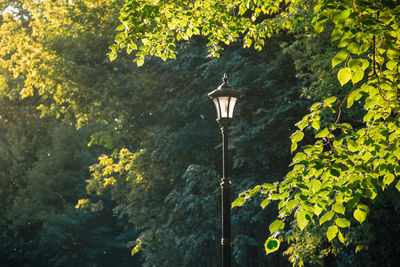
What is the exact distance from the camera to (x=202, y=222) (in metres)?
14.8

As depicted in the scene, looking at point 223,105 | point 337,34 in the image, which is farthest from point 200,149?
point 337,34

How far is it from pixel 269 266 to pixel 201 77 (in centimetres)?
779

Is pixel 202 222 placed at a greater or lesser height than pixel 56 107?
lesser

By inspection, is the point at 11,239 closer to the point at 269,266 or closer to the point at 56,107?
the point at 56,107

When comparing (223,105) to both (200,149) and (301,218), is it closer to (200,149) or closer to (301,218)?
(301,218)

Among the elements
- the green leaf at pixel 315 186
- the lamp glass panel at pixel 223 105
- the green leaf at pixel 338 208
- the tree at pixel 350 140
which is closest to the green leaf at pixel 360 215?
the tree at pixel 350 140

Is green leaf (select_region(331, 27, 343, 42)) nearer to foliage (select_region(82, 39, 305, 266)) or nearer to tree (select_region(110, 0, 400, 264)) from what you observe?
tree (select_region(110, 0, 400, 264))

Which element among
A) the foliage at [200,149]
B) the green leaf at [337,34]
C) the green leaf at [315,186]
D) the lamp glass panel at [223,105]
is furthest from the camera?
the foliage at [200,149]

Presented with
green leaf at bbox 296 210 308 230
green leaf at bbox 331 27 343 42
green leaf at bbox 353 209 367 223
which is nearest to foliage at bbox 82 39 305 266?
green leaf at bbox 353 209 367 223

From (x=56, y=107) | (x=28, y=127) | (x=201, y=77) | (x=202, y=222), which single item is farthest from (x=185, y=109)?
(x=28, y=127)

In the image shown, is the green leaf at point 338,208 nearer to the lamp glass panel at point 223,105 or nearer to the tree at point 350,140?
the tree at point 350,140

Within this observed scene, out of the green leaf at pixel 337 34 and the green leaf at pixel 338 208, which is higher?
the green leaf at pixel 337 34

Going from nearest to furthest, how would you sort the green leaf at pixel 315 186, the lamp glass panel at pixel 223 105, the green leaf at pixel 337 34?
the green leaf at pixel 337 34, the green leaf at pixel 315 186, the lamp glass panel at pixel 223 105

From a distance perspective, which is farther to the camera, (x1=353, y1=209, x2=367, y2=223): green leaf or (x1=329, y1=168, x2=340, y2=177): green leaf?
(x1=353, y1=209, x2=367, y2=223): green leaf
